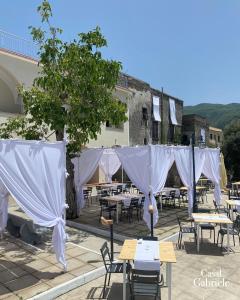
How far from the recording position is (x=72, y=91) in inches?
360

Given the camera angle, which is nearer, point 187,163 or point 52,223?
point 52,223

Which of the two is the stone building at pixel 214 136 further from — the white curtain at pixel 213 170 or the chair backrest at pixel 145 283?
the chair backrest at pixel 145 283

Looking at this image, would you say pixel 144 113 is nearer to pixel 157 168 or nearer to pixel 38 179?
pixel 157 168

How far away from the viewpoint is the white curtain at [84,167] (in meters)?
11.5

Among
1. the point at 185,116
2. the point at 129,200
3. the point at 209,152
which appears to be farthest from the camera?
the point at 185,116

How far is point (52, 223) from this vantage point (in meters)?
6.08

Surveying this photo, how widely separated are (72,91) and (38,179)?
3.96 metres

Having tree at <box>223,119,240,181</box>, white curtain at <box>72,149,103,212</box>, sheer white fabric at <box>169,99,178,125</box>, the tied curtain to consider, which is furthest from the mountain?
the tied curtain

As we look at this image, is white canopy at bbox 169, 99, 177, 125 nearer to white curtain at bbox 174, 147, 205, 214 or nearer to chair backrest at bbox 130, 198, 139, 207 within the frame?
white curtain at bbox 174, 147, 205, 214

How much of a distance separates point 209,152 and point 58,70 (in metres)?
6.96

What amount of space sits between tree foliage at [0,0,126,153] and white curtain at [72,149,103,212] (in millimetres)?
1714

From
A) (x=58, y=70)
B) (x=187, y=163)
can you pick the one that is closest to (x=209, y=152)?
(x=187, y=163)

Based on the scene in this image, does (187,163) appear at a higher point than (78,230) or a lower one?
higher

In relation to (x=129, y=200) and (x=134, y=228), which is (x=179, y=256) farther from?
(x=129, y=200)
